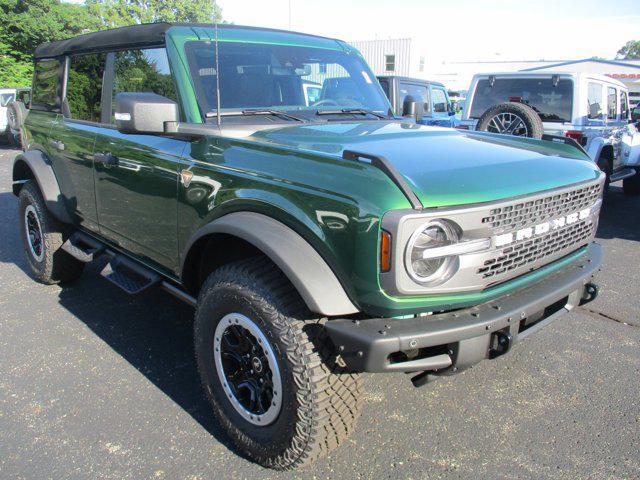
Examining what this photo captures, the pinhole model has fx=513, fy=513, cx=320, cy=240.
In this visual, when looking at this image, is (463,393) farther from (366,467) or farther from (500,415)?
(366,467)

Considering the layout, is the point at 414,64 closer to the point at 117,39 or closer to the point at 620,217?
the point at 620,217

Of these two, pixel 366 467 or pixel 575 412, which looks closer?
pixel 366 467

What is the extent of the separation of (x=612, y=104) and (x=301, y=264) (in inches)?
347

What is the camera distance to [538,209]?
2.25 metres

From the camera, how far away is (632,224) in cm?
746

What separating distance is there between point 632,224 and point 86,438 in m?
7.61

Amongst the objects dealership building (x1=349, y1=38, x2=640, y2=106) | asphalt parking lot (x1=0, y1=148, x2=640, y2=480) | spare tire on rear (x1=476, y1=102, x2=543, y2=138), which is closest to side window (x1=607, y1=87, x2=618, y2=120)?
spare tire on rear (x1=476, y1=102, x2=543, y2=138)

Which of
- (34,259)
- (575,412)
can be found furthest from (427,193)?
(34,259)

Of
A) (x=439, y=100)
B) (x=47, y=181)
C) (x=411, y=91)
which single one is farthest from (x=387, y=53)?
(x=47, y=181)

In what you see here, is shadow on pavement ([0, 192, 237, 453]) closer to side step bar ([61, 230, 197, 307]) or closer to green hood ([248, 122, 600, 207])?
side step bar ([61, 230, 197, 307])

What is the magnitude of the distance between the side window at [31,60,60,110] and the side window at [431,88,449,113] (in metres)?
9.70

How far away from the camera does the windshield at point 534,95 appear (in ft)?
23.7

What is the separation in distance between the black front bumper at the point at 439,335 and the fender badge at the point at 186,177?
3.70ft

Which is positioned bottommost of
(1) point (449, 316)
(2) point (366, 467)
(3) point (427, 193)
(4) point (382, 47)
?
(2) point (366, 467)
